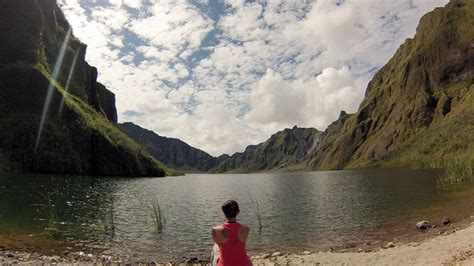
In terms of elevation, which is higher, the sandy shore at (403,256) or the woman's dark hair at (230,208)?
the woman's dark hair at (230,208)

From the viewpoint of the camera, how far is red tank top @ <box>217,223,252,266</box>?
10.9m

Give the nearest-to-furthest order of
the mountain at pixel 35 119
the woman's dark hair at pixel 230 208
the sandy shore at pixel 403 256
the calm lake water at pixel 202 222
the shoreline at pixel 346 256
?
the woman's dark hair at pixel 230 208 < the sandy shore at pixel 403 256 < the shoreline at pixel 346 256 < the calm lake water at pixel 202 222 < the mountain at pixel 35 119

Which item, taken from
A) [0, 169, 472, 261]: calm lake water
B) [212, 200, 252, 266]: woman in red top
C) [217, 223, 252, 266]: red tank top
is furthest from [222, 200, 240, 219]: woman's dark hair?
[0, 169, 472, 261]: calm lake water

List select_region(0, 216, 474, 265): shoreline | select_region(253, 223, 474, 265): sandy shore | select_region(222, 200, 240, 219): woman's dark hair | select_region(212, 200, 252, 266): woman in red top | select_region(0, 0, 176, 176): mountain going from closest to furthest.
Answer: select_region(222, 200, 240, 219): woman's dark hair, select_region(212, 200, 252, 266): woman in red top, select_region(253, 223, 474, 265): sandy shore, select_region(0, 216, 474, 265): shoreline, select_region(0, 0, 176, 176): mountain

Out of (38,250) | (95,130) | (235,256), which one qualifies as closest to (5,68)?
(95,130)

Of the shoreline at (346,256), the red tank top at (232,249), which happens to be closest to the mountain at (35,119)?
the shoreline at (346,256)

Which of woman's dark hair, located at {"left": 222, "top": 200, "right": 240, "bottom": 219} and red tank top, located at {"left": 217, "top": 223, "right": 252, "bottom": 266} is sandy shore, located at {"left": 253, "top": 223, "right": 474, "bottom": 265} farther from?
woman's dark hair, located at {"left": 222, "top": 200, "right": 240, "bottom": 219}

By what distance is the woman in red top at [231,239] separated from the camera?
10.8 metres

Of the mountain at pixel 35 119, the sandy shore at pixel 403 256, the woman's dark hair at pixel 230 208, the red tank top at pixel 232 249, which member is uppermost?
the mountain at pixel 35 119

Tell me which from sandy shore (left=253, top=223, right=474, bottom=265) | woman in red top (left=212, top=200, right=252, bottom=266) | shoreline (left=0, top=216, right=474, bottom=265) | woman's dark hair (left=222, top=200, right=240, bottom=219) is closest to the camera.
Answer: woman's dark hair (left=222, top=200, right=240, bottom=219)

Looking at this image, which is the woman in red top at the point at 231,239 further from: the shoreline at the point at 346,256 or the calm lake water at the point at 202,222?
the calm lake water at the point at 202,222

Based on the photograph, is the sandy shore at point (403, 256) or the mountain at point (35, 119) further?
the mountain at point (35, 119)

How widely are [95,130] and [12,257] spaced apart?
178245 mm

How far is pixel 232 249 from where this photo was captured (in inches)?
433
